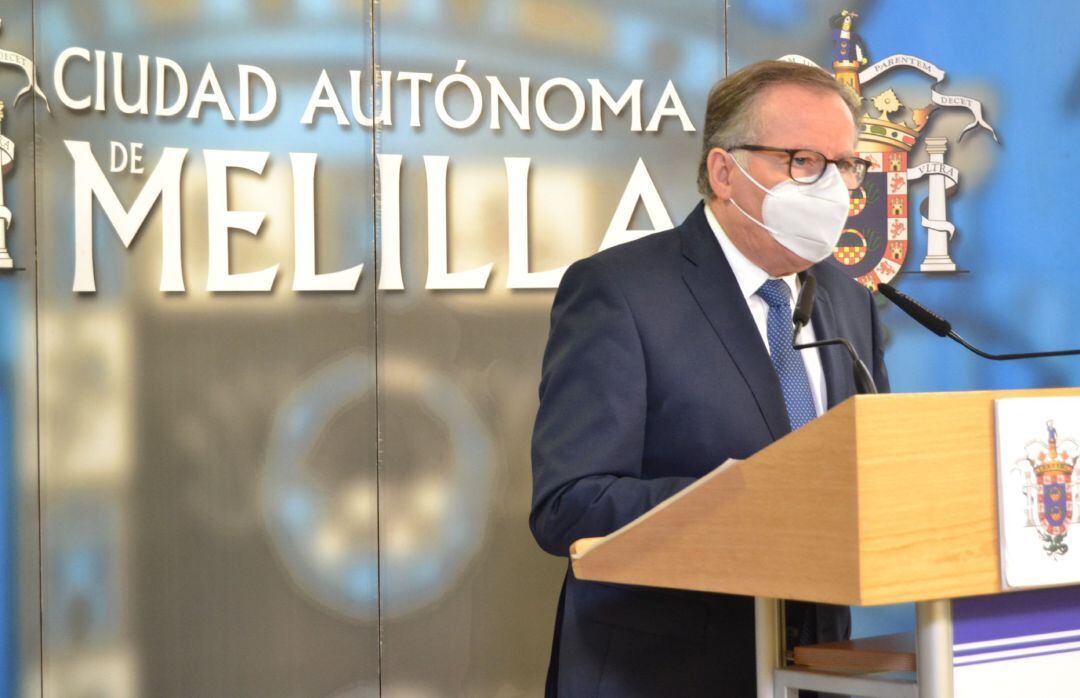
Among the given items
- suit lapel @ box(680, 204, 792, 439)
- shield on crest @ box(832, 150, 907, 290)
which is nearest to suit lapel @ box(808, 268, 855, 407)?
suit lapel @ box(680, 204, 792, 439)

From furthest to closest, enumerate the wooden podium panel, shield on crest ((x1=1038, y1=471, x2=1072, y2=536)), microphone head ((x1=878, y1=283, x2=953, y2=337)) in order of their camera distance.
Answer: microphone head ((x1=878, y1=283, x2=953, y2=337)) < shield on crest ((x1=1038, y1=471, x2=1072, y2=536)) < the wooden podium panel

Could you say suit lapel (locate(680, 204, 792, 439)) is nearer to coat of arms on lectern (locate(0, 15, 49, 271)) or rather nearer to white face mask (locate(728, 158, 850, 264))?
white face mask (locate(728, 158, 850, 264))

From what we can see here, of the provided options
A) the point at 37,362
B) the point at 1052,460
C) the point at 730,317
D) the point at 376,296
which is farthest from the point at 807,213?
the point at 37,362

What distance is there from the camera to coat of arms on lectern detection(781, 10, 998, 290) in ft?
14.3

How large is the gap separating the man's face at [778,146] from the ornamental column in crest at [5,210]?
87.6 inches

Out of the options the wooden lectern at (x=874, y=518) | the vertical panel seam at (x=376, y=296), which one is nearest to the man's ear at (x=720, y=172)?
the wooden lectern at (x=874, y=518)

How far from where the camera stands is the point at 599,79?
13.5 feet

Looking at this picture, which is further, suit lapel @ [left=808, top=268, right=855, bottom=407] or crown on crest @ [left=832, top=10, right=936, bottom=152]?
crown on crest @ [left=832, top=10, right=936, bottom=152]

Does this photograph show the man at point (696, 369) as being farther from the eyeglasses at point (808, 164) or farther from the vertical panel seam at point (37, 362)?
the vertical panel seam at point (37, 362)

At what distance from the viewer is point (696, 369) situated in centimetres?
201

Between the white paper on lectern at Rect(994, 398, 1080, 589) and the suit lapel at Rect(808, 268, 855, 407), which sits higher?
the suit lapel at Rect(808, 268, 855, 407)

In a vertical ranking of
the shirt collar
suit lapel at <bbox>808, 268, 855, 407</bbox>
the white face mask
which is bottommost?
suit lapel at <bbox>808, 268, 855, 407</bbox>

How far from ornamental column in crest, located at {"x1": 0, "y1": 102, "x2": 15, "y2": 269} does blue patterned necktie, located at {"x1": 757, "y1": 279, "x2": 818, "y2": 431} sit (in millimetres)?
2303

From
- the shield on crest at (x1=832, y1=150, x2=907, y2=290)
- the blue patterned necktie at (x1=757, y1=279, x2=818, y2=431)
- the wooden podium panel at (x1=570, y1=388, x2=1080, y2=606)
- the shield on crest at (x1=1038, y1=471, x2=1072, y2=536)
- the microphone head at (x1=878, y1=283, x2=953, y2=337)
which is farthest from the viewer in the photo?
the shield on crest at (x1=832, y1=150, x2=907, y2=290)
